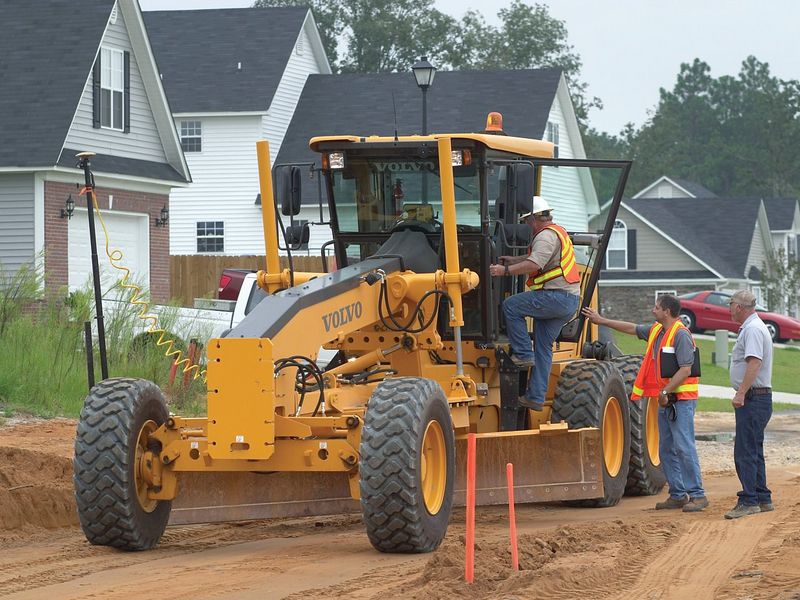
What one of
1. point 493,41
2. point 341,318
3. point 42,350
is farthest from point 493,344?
point 493,41

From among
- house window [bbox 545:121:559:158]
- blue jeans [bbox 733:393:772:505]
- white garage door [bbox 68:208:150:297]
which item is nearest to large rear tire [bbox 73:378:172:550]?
blue jeans [bbox 733:393:772:505]

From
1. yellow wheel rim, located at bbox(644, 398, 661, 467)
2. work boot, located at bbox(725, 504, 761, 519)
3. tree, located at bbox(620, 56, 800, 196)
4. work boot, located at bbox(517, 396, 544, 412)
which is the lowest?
work boot, located at bbox(725, 504, 761, 519)

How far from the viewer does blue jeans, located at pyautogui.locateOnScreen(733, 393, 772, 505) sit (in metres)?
12.3

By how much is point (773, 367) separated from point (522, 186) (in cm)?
2873

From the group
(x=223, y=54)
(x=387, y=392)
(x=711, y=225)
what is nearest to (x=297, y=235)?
(x=387, y=392)

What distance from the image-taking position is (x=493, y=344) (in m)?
12.4

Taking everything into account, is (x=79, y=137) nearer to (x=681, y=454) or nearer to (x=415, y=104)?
(x=415, y=104)

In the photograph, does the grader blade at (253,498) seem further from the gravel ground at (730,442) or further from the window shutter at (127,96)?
the window shutter at (127,96)

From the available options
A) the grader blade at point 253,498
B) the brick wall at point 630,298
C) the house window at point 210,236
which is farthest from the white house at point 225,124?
the grader blade at point 253,498

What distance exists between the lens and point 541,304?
1222 centimetres

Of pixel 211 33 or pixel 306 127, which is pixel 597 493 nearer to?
pixel 306 127

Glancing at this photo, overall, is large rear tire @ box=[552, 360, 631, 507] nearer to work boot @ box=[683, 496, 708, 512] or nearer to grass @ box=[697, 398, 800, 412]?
work boot @ box=[683, 496, 708, 512]

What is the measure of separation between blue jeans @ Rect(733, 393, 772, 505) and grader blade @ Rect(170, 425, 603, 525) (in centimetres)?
128

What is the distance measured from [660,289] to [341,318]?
49779mm
